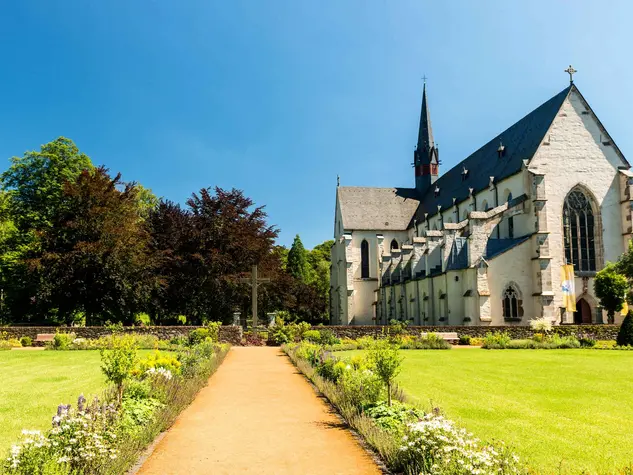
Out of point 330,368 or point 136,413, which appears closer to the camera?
point 136,413

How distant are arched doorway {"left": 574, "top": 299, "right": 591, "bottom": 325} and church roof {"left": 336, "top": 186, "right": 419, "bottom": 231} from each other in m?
24.9

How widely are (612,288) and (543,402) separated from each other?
81.1 feet

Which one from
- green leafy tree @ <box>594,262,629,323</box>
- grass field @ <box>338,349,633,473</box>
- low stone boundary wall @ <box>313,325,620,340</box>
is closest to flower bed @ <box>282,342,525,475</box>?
grass field @ <box>338,349,633,473</box>

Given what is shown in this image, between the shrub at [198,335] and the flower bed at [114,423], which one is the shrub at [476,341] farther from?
the flower bed at [114,423]

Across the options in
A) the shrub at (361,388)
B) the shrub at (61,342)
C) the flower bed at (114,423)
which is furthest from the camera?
the shrub at (61,342)

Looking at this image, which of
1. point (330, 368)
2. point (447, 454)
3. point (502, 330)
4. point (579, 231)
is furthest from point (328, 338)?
point (447, 454)

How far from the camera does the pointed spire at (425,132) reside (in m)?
64.8

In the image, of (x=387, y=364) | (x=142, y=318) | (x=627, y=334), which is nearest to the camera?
(x=387, y=364)

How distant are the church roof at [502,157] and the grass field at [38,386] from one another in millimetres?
30531

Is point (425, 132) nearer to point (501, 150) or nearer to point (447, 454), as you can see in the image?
point (501, 150)

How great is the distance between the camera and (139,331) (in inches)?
1154

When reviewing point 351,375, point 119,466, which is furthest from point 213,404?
point 119,466

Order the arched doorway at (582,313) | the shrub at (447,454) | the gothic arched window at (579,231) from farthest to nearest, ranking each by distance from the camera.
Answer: the gothic arched window at (579,231) → the arched doorway at (582,313) → the shrub at (447,454)

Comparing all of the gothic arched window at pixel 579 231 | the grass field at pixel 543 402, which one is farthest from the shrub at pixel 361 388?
the gothic arched window at pixel 579 231
